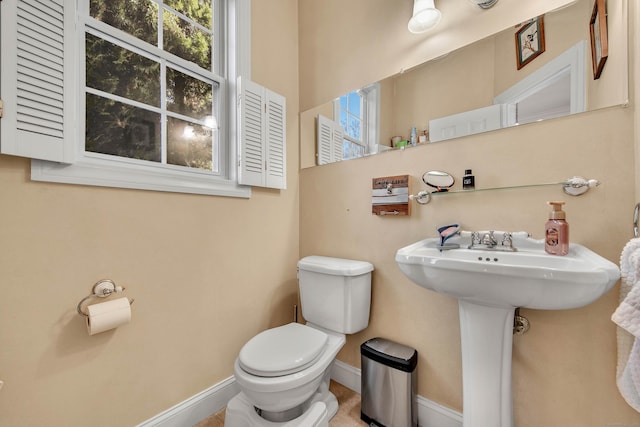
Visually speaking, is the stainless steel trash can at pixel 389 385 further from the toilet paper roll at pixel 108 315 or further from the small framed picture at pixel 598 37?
the small framed picture at pixel 598 37

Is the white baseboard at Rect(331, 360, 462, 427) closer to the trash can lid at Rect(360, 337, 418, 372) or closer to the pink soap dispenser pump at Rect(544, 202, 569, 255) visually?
the trash can lid at Rect(360, 337, 418, 372)

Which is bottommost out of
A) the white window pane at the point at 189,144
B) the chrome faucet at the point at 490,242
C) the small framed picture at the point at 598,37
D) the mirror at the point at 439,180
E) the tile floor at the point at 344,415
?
the tile floor at the point at 344,415

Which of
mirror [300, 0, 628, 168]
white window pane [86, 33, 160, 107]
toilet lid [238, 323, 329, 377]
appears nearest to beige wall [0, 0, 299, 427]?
toilet lid [238, 323, 329, 377]

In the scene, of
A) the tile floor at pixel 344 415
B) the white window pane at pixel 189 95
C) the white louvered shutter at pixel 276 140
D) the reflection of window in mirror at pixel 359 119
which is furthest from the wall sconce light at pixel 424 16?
the tile floor at pixel 344 415

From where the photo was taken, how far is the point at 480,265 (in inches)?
30.8

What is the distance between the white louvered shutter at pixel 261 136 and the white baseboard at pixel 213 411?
1124 millimetres

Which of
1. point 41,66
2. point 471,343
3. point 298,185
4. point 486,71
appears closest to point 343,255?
point 298,185

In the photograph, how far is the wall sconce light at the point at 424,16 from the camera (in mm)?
1258

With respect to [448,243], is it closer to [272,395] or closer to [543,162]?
[543,162]

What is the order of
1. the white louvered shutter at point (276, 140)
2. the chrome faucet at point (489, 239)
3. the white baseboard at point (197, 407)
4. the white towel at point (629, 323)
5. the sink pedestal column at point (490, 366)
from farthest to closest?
the white louvered shutter at point (276, 140), the white baseboard at point (197, 407), the chrome faucet at point (489, 239), the sink pedestal column at point (490, 366), the white towel at point (629, 323)

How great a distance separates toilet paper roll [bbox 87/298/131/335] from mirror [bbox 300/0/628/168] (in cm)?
138

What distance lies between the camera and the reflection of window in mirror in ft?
4.93

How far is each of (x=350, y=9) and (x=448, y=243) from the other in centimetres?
152

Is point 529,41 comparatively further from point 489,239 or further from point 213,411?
point 213,411
